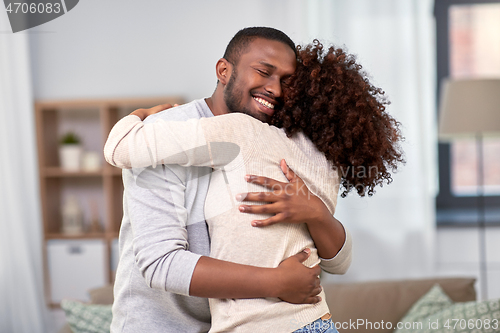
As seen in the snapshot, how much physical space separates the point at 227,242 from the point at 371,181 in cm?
42

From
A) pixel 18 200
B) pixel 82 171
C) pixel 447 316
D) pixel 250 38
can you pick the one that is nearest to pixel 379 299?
pixel 447 316

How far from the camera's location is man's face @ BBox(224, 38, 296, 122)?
1.05m

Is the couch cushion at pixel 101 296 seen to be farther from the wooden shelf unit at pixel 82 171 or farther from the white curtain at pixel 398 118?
the white curtain at pixel 398 118

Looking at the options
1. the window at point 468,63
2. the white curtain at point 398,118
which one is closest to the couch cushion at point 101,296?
the white curtain at point 398,118

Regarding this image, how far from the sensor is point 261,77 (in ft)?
3.45

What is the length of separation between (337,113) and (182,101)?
2593mm

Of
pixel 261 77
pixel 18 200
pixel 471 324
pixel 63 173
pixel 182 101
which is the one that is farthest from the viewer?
pixel 182 101

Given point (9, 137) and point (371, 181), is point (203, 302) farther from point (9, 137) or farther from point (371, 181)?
point (9, 137)

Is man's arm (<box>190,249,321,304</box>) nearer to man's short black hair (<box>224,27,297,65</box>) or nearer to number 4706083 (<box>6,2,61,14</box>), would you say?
man's short black hair (<box>224,27,297,65</box>)

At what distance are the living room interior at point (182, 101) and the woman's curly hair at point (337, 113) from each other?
6.96 feet

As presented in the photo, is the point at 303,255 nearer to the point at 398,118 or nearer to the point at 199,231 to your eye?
the point at 199,231

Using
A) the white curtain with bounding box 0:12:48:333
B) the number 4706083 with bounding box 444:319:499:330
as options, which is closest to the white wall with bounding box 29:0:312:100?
the white curtain with bounding box 0:12:48:333

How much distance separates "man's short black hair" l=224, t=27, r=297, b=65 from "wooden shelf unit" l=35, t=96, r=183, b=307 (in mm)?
2220

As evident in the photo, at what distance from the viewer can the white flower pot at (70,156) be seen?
3293 mm
